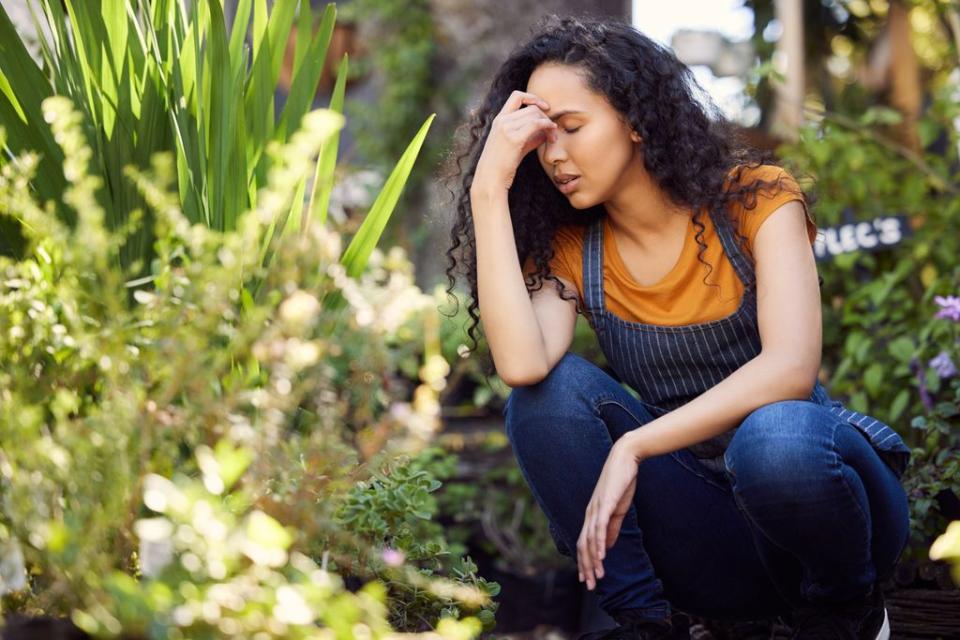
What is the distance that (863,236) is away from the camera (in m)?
3.09

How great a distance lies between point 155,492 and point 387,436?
35 cm

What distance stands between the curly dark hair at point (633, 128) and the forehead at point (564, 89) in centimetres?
1

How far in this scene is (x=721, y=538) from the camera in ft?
6.11

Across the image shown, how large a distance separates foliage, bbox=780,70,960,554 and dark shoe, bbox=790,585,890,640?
330 mm

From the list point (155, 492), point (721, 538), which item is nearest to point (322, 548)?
point (155, 492)

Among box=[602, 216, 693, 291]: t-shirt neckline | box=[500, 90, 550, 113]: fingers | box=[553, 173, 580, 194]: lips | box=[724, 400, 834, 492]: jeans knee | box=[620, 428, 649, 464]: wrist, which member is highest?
box=[500, 90, 550, 113]: fingers

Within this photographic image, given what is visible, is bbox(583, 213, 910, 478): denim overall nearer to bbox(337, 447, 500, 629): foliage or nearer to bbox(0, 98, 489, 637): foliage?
bbox(337, 447, 500, 629): foliage

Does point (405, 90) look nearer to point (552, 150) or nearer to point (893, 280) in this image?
point (893, 280)

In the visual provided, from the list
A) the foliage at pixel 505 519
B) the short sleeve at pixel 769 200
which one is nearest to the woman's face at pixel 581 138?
the short sleeve at pixel 769 200

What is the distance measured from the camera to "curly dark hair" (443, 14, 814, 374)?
6.24ft

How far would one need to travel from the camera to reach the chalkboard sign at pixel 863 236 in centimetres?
304

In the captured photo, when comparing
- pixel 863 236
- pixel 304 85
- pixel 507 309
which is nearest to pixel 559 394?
pixel 507 309

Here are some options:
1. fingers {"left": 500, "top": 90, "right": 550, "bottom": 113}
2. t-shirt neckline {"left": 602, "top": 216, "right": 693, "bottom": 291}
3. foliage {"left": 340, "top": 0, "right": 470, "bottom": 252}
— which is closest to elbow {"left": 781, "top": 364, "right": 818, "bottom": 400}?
t-shirt neckline {"left": 602, "top": 216, "right": 693, "bottom": 291}

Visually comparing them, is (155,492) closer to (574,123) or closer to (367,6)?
(574,123)
